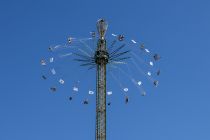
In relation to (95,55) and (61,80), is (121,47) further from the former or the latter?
(61,80)

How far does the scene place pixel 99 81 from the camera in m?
68.9

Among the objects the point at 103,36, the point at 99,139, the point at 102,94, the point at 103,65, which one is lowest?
the point at 99,139

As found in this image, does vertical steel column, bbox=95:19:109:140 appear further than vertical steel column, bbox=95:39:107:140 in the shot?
Yes

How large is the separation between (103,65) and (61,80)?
778cm

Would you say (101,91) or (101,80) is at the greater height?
(101,80)

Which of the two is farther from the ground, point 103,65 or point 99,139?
point 103,65

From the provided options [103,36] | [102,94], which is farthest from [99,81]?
[103,36]

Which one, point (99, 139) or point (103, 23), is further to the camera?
point (103, 23)

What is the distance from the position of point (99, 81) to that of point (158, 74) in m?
9.35

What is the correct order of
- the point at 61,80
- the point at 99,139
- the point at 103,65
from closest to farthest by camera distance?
the point at 99,139, the point at 103,65, the point at 61,80

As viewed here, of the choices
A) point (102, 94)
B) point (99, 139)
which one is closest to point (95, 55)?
point (102, 94)

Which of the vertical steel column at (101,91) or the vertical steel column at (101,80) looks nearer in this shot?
the vertical steel column at (101,91)

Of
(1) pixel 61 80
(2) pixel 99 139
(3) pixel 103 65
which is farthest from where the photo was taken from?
(1) pixel 61 80

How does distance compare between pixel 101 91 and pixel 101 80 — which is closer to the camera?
pixel 101 91
